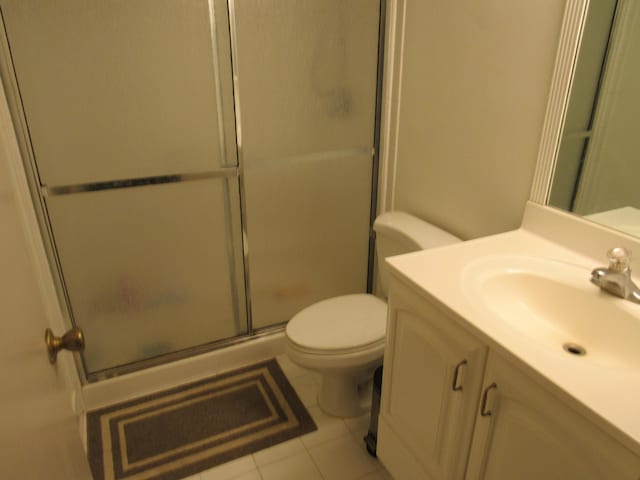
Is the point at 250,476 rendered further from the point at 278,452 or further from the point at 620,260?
the point at 620,260

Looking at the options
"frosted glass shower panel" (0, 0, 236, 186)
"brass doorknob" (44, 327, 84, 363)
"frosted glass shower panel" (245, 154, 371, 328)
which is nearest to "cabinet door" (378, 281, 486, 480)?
"brass doorknob" (44, 327, 84, 363)

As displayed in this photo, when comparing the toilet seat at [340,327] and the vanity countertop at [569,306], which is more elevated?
the vanity countertop at [569,306]

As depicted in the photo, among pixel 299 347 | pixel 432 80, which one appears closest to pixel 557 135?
pixel 432 80

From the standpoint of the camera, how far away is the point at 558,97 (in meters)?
1.26

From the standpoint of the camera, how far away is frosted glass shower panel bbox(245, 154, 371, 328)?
198cm

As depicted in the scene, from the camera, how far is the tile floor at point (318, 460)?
163cm

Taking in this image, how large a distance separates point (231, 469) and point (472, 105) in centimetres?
158

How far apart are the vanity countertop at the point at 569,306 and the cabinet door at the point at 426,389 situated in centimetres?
5

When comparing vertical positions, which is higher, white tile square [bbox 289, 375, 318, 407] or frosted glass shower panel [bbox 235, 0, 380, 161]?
frosted glass shower panel [bbox 235, 0, 380, 161]

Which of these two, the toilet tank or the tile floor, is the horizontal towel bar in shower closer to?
the toilet tank

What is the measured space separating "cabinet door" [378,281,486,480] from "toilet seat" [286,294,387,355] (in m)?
0.30

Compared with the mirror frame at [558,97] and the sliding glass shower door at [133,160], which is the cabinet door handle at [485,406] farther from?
the sliding glass shower door at [133,160]

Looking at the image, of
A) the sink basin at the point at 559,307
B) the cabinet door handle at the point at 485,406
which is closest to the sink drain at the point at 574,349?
the sink basin at the point at 559,307

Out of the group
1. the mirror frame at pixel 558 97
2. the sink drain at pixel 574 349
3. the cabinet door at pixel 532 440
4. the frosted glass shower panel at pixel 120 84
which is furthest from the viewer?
the frosted glass shower panel at pixel 120 84
